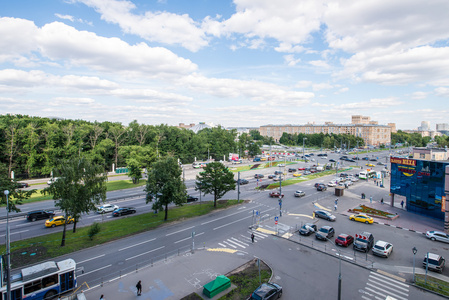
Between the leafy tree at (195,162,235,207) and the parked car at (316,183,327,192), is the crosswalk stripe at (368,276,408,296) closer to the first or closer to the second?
the leafy tree at (195,162,235,207)

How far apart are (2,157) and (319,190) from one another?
3036 inches

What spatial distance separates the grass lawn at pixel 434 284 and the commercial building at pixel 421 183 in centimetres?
1710

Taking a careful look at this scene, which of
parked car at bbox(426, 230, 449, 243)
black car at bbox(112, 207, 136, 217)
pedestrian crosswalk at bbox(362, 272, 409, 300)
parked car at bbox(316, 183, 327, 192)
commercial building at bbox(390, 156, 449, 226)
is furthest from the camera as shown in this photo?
parked car at bbox(316, 183, 327, 192)

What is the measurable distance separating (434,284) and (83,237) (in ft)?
109

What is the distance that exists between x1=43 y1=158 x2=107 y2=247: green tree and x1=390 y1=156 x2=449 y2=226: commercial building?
4313cm

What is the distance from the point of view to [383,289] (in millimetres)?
18219

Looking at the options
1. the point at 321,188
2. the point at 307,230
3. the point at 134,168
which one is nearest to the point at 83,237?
the point at 307,230

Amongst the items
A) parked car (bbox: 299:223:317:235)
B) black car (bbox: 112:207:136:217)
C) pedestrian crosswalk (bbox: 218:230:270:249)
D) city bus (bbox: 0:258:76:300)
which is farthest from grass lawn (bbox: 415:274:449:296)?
black car (bbox: 112:207:136:217)

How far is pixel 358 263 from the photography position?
22016 mm

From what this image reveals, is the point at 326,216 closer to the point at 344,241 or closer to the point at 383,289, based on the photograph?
the point at 344,241

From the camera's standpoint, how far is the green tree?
24297 mm

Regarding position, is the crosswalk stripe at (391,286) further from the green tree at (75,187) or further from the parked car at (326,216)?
the green tree at (75,187)

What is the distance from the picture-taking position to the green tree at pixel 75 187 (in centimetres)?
2430

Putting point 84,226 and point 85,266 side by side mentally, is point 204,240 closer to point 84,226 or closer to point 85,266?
point 85,266
